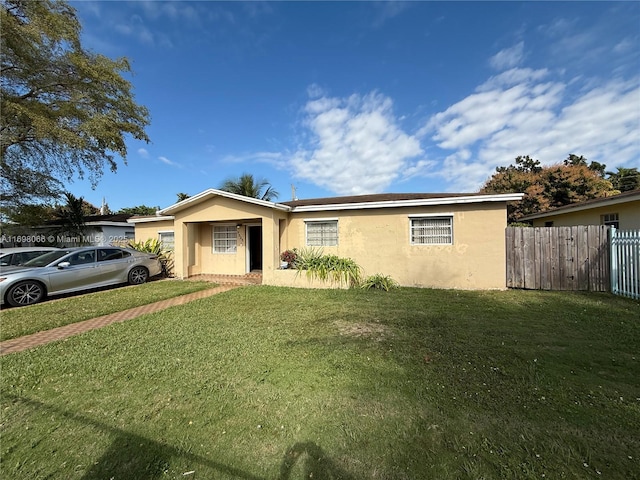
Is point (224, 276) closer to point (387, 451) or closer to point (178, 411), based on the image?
point (178, 411)

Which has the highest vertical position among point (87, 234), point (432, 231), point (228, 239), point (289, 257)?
point (87, 234)

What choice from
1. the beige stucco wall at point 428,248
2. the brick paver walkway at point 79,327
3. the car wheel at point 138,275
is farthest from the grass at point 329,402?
the car wheel at point 138,275

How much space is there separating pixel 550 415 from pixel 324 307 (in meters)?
4.69

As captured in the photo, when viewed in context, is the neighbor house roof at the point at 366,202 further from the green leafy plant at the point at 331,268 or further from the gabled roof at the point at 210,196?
the green leafy plant at the point at 331,268

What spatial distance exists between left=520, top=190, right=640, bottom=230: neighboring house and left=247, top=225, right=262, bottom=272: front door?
42.5 ft

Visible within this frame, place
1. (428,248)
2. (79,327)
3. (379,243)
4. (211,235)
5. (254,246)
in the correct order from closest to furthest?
(79,327) → (428,248) → (379,243) → (211,235) → (254,246)

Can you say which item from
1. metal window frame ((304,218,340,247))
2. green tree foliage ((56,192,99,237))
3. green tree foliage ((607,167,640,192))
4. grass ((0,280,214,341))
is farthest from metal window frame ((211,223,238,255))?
green tree foliage ((607,167,640,192))

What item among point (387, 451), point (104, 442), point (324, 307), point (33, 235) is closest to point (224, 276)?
point (324, 307)

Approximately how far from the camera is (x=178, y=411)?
9.17 feet

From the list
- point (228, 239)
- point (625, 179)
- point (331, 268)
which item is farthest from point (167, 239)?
point (625, 179)

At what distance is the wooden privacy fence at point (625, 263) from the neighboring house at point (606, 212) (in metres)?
2.63

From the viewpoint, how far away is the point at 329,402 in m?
Result: 2.92

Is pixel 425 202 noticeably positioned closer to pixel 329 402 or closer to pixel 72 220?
pixel 329 402

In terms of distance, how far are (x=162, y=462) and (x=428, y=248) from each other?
8.93 meters
